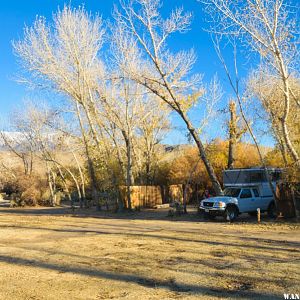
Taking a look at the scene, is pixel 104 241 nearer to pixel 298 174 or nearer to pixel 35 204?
pixel 298 174

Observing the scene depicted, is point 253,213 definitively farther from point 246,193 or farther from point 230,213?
point 230,213

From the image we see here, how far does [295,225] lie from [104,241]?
402 inches

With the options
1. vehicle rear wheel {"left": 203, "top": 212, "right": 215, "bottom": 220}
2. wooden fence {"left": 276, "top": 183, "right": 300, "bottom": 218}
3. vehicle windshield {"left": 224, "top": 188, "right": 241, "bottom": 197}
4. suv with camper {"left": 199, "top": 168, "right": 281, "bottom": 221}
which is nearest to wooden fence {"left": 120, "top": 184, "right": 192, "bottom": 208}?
suv with camper {"left": 199, "top": 168, "right": 281, "bottom": 221}

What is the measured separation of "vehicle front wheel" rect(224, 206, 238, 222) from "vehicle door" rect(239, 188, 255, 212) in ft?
1.57

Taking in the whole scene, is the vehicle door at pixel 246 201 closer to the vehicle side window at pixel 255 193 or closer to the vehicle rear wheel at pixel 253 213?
the vehicle side window at pixel 255 193

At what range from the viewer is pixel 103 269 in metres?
10.1

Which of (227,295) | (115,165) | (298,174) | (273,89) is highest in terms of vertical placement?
(273,89)

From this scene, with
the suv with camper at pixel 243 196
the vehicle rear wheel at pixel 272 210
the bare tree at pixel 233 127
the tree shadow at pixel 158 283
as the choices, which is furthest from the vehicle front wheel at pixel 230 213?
the tree shadow at pixel 158 283

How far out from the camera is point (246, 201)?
24594mm

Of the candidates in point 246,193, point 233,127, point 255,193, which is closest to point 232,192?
point 246,193

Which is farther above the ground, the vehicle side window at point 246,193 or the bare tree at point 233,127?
the bare tree at point 233,127

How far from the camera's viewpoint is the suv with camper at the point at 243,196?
23.7 metres

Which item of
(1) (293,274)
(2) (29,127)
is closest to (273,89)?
(1) (293,274)

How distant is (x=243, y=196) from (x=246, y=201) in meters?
0.36
